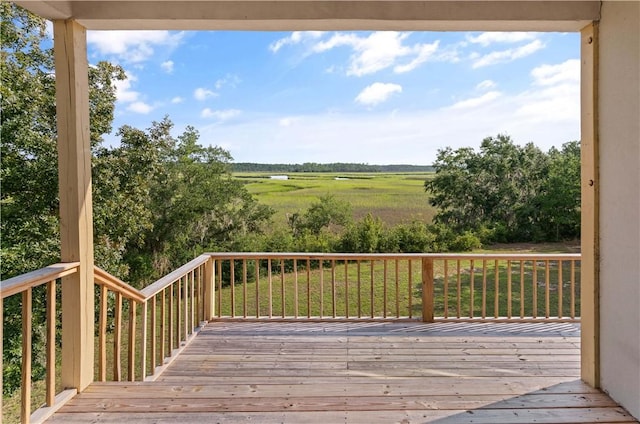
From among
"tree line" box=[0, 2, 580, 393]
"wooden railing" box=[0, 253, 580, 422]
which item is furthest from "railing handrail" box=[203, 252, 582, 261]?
"tree line" box=[0, 2, 580, 393]

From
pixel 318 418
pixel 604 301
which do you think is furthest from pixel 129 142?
pixel 604 301

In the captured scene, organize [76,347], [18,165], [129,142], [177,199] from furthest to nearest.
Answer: [177,199] → [129,142] → [18,165] → [76,347]

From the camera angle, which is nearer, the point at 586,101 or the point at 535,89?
the point at 586,101

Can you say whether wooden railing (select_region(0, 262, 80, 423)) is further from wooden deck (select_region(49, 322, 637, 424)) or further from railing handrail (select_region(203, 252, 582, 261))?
railing handrail (select_region(203, 252, 582, 261))

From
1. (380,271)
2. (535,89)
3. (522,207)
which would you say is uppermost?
(535,89)

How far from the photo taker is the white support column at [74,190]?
2324mm

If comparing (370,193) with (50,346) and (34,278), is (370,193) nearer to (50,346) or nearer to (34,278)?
(50,346)

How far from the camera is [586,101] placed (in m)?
2.49

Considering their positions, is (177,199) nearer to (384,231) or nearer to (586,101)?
(384,231)

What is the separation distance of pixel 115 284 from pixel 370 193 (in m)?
7.40

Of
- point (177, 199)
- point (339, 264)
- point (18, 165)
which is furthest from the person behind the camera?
point (177, 199)

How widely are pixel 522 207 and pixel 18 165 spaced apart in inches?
417

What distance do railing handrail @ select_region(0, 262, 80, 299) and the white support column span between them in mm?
95

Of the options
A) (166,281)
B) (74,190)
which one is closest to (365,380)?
(166,281)
